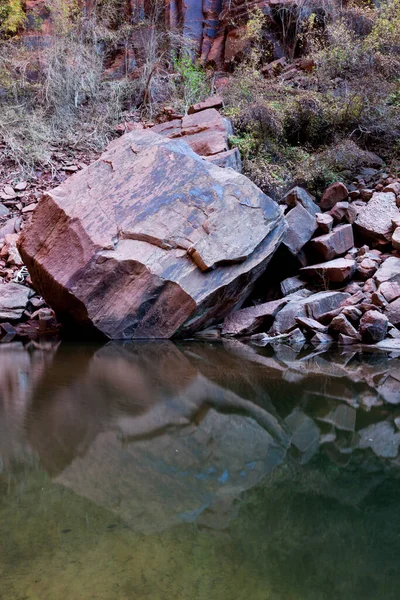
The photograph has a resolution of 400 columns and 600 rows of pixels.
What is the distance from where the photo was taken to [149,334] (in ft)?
22.0

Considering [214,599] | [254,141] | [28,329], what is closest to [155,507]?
[214,599]

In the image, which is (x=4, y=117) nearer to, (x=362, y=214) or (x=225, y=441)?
(x=362, y=214)

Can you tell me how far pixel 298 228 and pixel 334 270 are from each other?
0.90 m

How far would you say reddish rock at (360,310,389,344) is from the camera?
6.12 m

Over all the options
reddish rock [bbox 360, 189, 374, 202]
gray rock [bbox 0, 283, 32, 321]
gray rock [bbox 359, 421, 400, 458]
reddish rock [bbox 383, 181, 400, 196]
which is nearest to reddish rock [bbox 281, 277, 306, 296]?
reddish rock [bbox 360, 189, 374, 202]

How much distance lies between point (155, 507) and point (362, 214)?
6889 mm

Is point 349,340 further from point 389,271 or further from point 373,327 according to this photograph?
point 389,271

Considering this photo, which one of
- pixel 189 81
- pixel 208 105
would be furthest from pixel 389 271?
pixel 189 81

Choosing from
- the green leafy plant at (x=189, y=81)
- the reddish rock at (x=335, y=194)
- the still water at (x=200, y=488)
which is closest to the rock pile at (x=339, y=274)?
the reddish rock at (x=335, y=194)

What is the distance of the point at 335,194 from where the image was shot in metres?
8.62

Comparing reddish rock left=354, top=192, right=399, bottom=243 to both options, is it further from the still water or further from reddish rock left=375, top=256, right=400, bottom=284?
the still water

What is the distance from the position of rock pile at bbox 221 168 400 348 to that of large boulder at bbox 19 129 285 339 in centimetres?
57

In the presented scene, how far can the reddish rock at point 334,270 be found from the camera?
7238 millimetres

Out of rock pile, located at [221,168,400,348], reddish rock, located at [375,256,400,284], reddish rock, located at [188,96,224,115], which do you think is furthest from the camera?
reddish rock, located at [188,96,224,115]
